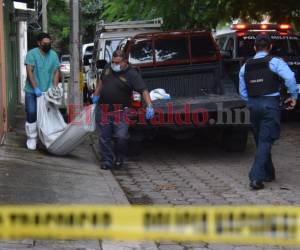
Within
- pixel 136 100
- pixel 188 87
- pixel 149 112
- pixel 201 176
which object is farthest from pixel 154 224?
pixel 188 87

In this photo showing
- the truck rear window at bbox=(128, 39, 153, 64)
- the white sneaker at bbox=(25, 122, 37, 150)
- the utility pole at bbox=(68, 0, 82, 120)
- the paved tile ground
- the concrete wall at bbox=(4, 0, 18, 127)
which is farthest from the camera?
the utility pole at bbox=(68, 0, 82, 120)

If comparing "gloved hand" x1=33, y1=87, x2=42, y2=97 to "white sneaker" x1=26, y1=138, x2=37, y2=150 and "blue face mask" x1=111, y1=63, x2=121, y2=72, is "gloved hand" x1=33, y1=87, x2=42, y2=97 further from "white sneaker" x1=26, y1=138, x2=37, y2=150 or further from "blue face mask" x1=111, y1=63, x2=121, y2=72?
"blue face mask" x1=111, y1=63, x2=121, y2=72

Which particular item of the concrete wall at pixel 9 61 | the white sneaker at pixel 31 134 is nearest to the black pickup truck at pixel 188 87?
the white sneaker at pixel 31 134

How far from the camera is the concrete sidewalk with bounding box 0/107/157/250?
4.99 meters

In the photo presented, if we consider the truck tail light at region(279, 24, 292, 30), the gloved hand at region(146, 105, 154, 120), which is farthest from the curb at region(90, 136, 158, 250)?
the truck tail light at region(279, 24, 292, 30)

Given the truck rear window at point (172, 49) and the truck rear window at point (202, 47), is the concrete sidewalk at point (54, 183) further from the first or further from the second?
the truck rear window at point (202, 47)

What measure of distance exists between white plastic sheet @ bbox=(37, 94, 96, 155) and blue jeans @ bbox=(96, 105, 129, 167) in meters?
0.28

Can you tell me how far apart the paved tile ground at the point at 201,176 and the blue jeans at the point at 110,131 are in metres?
0.33

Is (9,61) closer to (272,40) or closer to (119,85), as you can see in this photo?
(119,85)

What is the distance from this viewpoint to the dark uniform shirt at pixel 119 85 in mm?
8422

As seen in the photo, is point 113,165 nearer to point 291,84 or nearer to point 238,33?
point 291,84

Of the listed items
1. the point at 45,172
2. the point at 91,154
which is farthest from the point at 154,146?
the point at 45,172

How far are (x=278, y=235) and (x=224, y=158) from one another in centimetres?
604

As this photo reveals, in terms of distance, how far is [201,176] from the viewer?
27.2 feet
